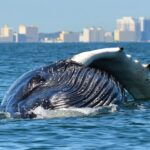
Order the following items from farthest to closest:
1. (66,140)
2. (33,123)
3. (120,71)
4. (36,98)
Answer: (120,71) → (36,98) → (33,123) → (66,140)

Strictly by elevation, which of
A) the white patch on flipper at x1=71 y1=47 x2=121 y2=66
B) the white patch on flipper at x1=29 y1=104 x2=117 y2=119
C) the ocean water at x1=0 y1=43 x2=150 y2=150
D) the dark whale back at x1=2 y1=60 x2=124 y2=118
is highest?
the white patch on flipper at x1=71 y1=47 x2=121 y2=66

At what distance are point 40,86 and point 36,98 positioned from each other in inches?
31.9

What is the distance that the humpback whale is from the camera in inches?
608

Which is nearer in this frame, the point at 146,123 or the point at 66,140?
the point at 66,140

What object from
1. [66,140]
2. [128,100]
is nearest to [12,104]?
[66,140]

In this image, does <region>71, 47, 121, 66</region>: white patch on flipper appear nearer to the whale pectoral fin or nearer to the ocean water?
the whale pectoral fin

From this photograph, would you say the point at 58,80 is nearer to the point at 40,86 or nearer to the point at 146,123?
the point at 40,86

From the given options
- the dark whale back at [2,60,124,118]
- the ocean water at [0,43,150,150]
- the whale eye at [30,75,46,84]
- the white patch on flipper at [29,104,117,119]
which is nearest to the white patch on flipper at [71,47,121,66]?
the dark whale back at [2,60,124,118]

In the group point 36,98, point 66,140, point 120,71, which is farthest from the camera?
point 120,71

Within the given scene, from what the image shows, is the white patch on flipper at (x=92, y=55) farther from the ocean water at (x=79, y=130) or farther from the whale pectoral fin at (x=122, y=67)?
the ocean water at (x=79, y=130)

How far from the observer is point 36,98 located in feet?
50.8

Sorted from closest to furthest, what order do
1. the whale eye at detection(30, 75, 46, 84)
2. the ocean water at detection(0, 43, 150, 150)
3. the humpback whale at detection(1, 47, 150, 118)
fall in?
the ocean water at detection(0, 43, 150, 150) < the humpback whale at detection(1, 47, 150, 118) < the whale eye at detection(30, 75, 46, 84)

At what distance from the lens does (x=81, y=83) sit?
16406 millimetres

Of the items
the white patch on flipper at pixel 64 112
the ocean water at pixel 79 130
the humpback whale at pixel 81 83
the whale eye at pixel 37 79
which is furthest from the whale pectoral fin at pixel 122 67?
the white patch on flipper at pixel 64 112
